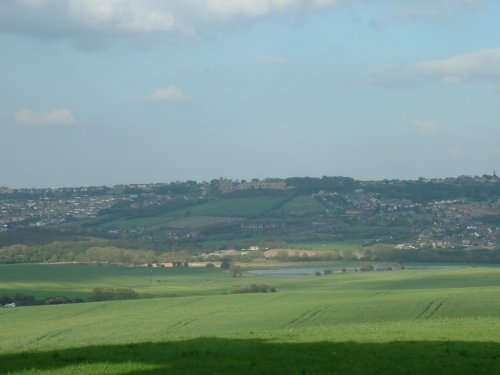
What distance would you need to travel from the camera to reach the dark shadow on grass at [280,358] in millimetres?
16797

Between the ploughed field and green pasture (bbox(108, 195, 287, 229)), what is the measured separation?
50.8 metres

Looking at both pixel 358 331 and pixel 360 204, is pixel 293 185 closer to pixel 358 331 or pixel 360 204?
pixel 360 204

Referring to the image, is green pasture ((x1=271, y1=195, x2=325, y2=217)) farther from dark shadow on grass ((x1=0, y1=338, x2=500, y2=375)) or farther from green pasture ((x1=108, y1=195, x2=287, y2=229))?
dark shadow on grass ((x1=0, y1=338, x2=500, y2=375))

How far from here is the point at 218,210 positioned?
474 feet

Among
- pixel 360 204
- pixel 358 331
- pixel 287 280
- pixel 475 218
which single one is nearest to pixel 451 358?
pixel 358 331

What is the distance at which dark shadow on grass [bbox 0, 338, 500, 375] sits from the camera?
16797mm

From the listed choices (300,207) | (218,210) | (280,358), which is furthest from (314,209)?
(280,358)

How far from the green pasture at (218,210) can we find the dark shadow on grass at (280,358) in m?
110

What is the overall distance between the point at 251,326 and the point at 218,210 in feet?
357

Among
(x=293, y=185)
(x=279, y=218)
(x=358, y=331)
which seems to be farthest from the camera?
(x=293, y=185)

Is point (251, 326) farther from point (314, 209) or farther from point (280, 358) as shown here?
point (314, 209)

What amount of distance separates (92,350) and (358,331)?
7752mm

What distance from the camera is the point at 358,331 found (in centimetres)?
2536

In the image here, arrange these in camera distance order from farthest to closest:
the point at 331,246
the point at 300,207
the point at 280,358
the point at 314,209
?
the point at 300,207 < the point at 314,209 < the point at 331,246 < the point at 280,358
